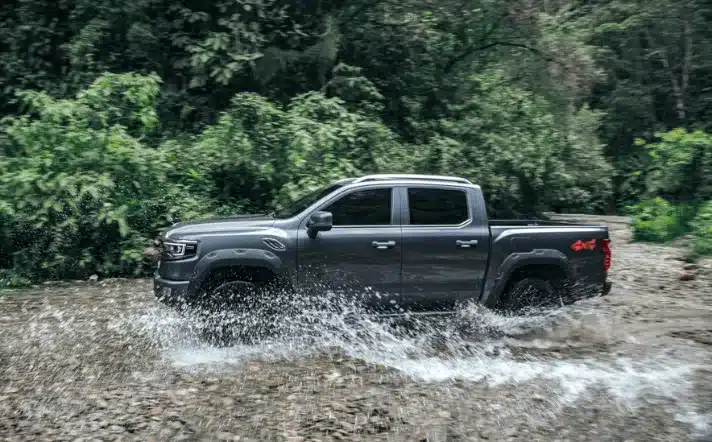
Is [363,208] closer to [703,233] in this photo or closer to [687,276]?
[687,276]

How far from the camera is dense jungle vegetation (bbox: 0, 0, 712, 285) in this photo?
11.0 metres

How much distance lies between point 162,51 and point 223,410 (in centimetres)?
1116

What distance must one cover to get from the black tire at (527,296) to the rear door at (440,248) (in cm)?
44

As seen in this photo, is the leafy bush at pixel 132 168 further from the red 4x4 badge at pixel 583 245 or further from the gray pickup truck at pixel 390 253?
the red 4x4 badge at pixel 583 245

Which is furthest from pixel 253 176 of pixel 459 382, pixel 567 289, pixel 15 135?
pixel 459 382

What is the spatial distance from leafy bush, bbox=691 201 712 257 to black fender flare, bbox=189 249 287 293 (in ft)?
29.9

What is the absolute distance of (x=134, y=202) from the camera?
1132 centimetres

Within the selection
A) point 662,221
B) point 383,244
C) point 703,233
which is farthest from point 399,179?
point 662,221

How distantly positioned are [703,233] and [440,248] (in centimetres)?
820

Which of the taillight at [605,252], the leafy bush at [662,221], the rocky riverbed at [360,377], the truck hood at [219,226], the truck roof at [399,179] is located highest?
the truck roof at [399,179]

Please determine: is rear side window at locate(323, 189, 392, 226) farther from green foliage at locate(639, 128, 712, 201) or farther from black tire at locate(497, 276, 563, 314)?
green foliage at locate(639, 128, 712, 201)

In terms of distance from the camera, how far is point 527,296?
785cm

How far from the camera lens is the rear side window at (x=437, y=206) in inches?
299

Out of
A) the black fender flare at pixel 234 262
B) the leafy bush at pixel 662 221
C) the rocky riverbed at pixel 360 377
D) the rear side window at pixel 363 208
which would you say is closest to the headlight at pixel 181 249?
the black fender flare at pixel 234 262
